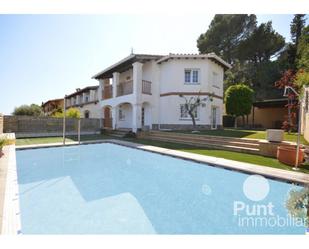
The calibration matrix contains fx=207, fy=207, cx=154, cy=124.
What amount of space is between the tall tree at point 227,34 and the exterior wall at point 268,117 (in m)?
12.2

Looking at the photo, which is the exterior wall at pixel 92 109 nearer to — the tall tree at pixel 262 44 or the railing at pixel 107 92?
the railing at pixel 107 92

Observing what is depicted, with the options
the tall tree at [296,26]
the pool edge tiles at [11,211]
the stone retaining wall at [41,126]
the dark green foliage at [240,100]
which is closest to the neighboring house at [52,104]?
the stone retaining wall at [41,126]

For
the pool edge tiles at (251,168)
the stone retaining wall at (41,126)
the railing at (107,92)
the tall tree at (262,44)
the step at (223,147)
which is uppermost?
the tall tree at (262,44)

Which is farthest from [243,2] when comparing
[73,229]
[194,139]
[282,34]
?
[282,34]

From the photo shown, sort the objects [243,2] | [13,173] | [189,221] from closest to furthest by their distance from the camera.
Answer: [189,221] → [243,2] → [13,173]

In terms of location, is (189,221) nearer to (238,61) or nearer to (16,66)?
(16,66)

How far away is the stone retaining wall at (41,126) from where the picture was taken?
18266 mm

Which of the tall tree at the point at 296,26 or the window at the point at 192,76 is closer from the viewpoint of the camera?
the window at the point at 192,76

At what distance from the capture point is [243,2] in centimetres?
541

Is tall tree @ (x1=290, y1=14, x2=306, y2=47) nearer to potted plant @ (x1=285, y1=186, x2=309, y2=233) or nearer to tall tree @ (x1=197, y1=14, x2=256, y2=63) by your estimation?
tall tree @ (x1=197, y1=14, x2=256, y2=63)

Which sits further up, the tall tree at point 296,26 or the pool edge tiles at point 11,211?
the tall tree at point 296,26

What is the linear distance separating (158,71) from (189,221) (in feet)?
54.9

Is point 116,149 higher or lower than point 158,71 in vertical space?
lower

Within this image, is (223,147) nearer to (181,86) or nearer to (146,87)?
(181,86)
